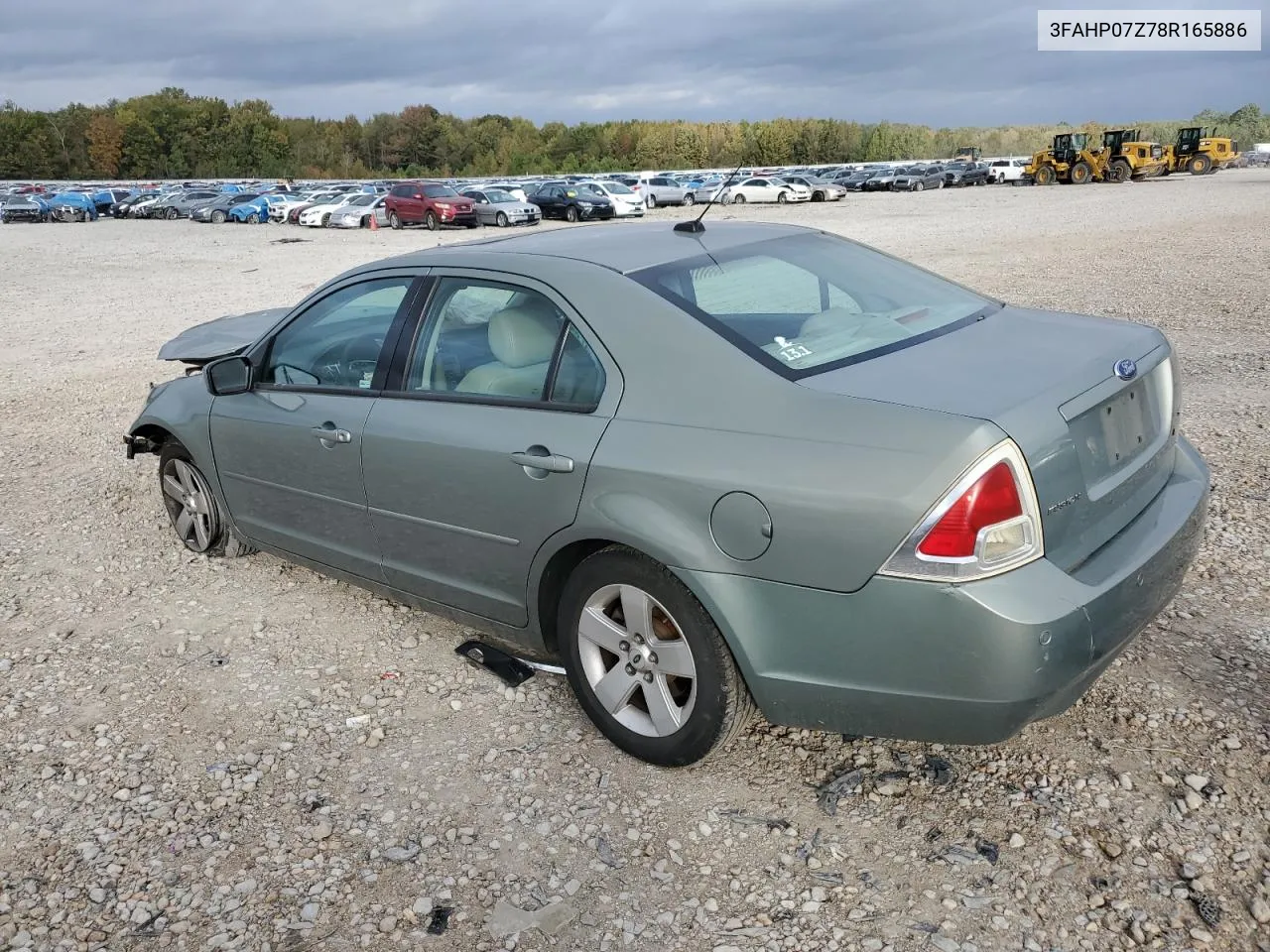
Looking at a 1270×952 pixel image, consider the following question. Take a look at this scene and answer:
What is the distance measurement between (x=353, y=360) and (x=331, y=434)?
1.09ft

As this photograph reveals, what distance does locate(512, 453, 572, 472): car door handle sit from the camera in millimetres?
3035

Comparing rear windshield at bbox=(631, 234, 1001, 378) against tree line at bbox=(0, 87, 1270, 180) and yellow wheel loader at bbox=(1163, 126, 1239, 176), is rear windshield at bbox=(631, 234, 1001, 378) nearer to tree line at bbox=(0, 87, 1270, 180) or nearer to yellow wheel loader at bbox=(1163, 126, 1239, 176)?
yellow wheel loader at bbox=(1163, 126, 1239, 176)

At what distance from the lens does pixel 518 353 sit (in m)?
3.38

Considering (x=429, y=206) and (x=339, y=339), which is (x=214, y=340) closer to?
(x=339, y=339)

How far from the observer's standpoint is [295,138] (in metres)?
117

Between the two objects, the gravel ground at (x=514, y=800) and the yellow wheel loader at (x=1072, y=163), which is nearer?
the gravel ground at (x=514, y=800)

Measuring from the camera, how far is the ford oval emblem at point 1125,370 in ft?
9.30

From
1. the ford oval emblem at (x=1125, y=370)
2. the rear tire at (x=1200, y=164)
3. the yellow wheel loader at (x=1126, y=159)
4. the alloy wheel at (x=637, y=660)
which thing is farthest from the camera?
the rear tire at (x=1200, y=164)

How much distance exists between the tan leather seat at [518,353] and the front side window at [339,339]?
54 centimetres

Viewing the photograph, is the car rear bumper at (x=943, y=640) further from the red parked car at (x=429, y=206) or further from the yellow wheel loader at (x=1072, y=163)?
the yellow wheel loader at (x=1072, y=163)

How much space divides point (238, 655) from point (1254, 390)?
695 centimetres

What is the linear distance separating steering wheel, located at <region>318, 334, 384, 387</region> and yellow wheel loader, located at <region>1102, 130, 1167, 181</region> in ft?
156

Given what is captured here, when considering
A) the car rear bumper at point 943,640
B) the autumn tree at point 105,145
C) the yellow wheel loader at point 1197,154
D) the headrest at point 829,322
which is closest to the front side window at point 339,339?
the headrest at point 829,322

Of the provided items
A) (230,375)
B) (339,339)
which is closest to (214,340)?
(230,375)
